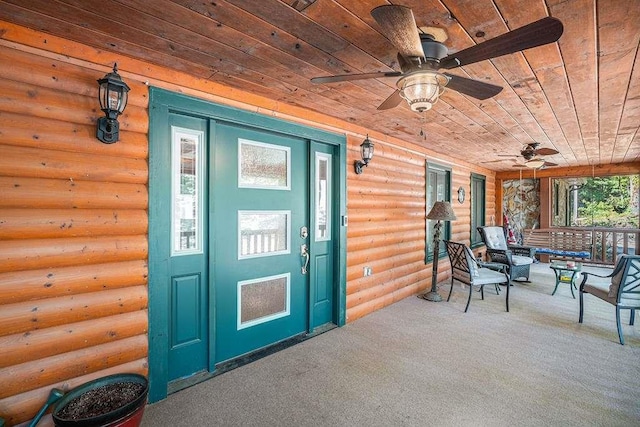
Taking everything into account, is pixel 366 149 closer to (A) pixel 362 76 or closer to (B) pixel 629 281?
(A) pixel 362 76

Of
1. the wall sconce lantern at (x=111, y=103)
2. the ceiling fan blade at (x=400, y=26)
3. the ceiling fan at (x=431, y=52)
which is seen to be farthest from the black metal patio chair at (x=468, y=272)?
the wall sconce lantern at (x=111, y=103)

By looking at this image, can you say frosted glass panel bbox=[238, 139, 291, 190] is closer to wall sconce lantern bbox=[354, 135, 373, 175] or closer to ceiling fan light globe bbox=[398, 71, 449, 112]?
wall sconce lantern bbox=[354, 135, 373, 175]

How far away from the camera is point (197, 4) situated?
4.63 feet

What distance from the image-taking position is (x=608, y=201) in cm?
978

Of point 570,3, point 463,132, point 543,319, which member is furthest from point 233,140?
point 543,319

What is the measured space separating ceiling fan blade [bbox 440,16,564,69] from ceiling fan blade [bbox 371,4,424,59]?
21 centimetres

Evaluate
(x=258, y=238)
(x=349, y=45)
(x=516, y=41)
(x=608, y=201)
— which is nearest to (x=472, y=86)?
(x=516, y=41)

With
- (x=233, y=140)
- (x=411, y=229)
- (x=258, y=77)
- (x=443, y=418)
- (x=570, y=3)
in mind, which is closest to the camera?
(x=570, y=3)

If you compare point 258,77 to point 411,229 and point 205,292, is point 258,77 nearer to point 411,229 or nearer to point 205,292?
point 205,292

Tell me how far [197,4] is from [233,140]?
49.5 inches

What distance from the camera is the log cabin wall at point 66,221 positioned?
63.6 inches

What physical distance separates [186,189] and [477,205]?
6847mm

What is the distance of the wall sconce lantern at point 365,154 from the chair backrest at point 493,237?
A: 12.5 ft

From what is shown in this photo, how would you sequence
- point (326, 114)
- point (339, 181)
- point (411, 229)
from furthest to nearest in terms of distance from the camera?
point (411, 229), point (339, 181), point (326, 114)
